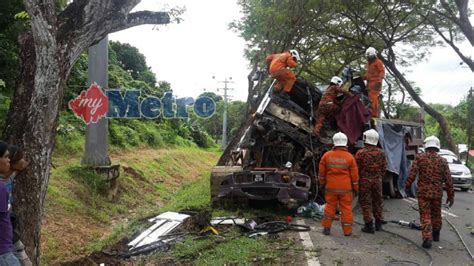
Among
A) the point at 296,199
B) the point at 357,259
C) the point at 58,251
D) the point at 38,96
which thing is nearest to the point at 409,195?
the point at 296,199

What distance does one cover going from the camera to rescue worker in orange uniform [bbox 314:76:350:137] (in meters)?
9.30

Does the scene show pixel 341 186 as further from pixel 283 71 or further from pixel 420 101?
pixel 420 101

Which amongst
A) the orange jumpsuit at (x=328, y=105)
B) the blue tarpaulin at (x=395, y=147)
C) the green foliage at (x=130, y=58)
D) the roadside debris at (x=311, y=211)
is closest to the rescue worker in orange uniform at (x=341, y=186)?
the roadside debris at (x=311, y=211)

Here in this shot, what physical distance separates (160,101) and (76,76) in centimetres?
627

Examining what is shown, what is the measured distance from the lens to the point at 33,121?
188 inches

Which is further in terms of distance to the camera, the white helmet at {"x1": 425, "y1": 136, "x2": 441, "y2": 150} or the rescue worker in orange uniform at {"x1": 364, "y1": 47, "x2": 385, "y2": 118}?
the rescue worker in orange uniform at {"x1": 364, "y1": 47, "x2": 385, "y2": 118}

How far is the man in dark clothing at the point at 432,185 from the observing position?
697 centimetres

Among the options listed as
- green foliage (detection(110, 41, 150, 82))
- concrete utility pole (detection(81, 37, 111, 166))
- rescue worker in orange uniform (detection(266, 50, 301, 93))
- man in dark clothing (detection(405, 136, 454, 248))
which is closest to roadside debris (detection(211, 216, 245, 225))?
man in dark clothing (detection(405, 136, 454, 248))

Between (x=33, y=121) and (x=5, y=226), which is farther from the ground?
(x=33, y=121)

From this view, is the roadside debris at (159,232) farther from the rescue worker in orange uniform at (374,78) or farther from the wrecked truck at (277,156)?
the rescue worker in orange uniform at (374,78)

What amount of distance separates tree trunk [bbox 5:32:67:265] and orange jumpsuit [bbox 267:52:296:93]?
5329mm

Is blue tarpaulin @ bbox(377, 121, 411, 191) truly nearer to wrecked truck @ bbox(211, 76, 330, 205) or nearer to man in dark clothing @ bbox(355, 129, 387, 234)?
wrecked truck @ bbox(211, 76, 330, 205)
